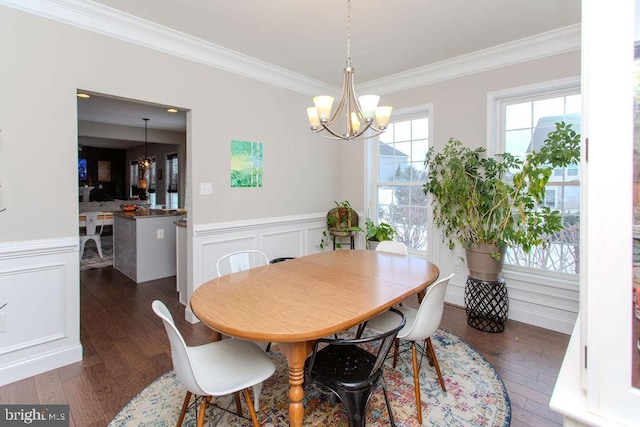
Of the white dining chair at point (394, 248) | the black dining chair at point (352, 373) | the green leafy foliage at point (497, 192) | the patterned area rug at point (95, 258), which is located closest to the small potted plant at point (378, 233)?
the green leafy foliage at point (497, 192)

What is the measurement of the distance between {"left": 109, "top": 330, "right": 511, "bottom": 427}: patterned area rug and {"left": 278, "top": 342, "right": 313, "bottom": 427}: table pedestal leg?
40 centimetres

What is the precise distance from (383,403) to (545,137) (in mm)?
2873

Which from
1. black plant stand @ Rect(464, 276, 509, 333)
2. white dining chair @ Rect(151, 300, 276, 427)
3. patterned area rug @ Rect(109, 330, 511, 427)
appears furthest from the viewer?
black plant stand @ Rect(464, 276, 509, 333)

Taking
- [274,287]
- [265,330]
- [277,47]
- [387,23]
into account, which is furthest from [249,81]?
[265,330]

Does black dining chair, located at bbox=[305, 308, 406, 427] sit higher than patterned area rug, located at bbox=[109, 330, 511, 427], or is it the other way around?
black dining chair, located at bbox=[305, 308, 406, 427]

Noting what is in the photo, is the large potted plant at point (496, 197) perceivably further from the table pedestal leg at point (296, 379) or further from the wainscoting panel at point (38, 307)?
the wainscoting panel at point (38, 307)

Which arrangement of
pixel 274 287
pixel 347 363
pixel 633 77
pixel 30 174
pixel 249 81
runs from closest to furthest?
pixel 633 77 < pixel 347 363 < pixel 274 287 < pixel 30 174 < pixel 249 81

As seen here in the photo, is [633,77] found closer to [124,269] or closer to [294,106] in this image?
[294,106]

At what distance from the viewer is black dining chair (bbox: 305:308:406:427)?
1.55 m

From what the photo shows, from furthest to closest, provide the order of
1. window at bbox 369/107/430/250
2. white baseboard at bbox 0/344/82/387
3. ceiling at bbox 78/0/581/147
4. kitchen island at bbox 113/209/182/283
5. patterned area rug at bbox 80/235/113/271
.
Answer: patterned area rug at bbox 80/235/113/271
kitchen island at bbox 113/209/182/283
window at bbox 369/107/430/250
ceiling at bbox 78/0/581/147
white baseboard at bbox 0/344/82/387

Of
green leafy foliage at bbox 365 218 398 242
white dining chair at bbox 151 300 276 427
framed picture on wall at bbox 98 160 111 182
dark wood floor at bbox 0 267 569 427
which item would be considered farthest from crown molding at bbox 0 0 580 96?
framed picture on wall at bbox 98 160 111 182

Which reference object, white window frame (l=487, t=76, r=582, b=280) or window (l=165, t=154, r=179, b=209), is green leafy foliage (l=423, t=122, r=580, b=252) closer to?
white window frame (l=487, t=76, r=582, b=280)

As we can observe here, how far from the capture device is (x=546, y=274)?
127 inches

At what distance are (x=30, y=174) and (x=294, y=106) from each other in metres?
2.73
